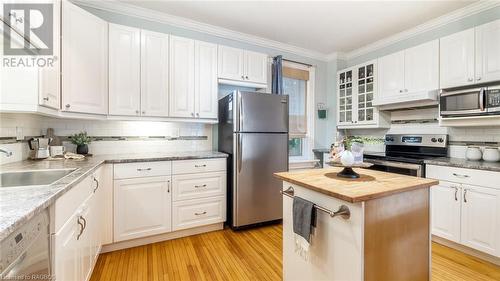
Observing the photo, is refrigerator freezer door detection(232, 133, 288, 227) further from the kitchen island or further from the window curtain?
the kitchen island

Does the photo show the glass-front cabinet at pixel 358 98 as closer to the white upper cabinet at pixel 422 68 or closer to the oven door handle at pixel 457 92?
the white upper cabinet at pixel 422 68

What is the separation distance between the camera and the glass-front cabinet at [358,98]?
340 centimetres

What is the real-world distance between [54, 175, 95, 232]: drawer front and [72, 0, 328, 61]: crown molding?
81.8 inches

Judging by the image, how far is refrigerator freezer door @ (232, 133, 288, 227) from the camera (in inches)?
106

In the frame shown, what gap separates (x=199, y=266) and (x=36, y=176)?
1.43 metres

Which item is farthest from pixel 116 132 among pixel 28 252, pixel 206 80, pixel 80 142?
pixel 28 252

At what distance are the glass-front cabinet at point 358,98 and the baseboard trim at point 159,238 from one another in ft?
8.69

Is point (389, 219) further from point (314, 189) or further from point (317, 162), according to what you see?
point (317, 162)

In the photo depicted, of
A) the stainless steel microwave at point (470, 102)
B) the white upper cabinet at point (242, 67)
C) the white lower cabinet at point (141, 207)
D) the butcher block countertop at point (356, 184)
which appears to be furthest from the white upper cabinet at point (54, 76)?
the stainless steel microwave at point (470, 102)

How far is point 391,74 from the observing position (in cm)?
315

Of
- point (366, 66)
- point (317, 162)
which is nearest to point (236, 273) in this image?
point (317, 162)

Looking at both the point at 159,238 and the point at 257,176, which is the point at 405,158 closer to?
the point at 257,176

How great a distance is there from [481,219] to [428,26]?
2.43 meters

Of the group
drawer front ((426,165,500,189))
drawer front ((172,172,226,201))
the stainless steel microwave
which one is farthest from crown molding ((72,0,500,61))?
drawer front ((172,172,226,201))
